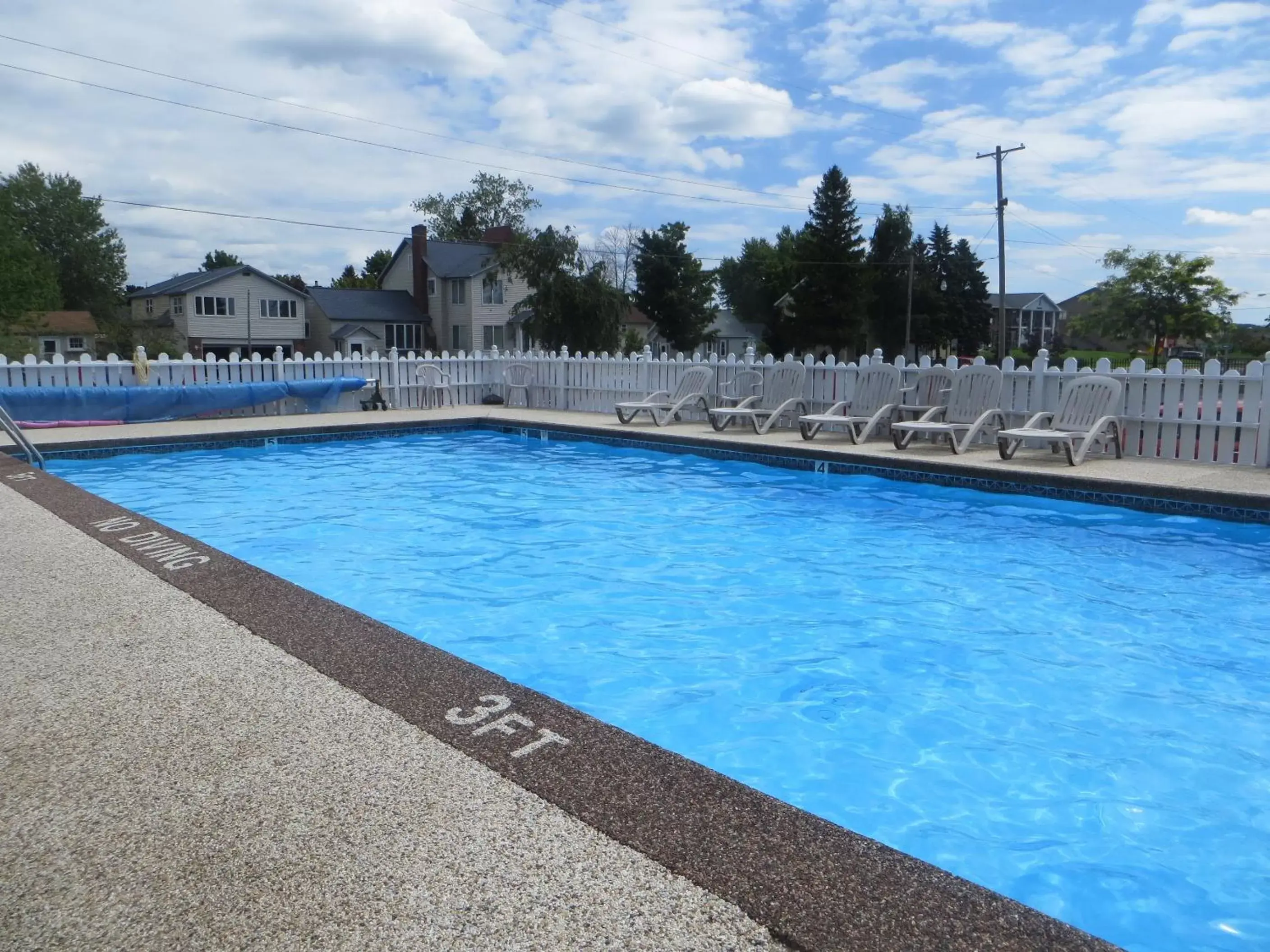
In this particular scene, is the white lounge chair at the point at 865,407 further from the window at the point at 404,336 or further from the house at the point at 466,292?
the window at the point at 404,336

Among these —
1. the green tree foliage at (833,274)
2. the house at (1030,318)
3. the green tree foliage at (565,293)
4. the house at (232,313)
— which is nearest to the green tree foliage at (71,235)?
the house at (232,313)

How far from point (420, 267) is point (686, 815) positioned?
159ft

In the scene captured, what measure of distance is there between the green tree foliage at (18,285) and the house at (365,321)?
42.0ft

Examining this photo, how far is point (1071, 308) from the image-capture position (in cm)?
9325

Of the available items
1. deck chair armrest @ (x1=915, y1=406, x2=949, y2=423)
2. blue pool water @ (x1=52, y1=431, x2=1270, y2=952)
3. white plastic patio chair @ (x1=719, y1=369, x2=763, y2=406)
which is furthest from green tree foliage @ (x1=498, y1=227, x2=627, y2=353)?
blue pool water @ (x1=52, y1=431, x2=1270, y2=952)

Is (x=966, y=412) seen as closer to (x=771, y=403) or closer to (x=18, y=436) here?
(x=771, y=403)

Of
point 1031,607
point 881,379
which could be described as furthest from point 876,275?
point 1031,607

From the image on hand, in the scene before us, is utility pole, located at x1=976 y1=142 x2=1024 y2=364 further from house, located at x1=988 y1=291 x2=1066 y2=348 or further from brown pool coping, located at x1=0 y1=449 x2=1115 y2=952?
house, located at x1=988 y1=291 x2=1066 y2=348

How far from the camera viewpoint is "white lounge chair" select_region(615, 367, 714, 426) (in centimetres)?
1406

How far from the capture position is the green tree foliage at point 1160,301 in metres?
44.4

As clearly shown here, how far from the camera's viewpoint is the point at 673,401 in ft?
49.5

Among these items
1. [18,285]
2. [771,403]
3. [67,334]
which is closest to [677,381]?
[771,403]

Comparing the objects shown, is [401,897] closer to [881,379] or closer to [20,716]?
[20,716]

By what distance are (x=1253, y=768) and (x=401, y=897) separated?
3.63 m
